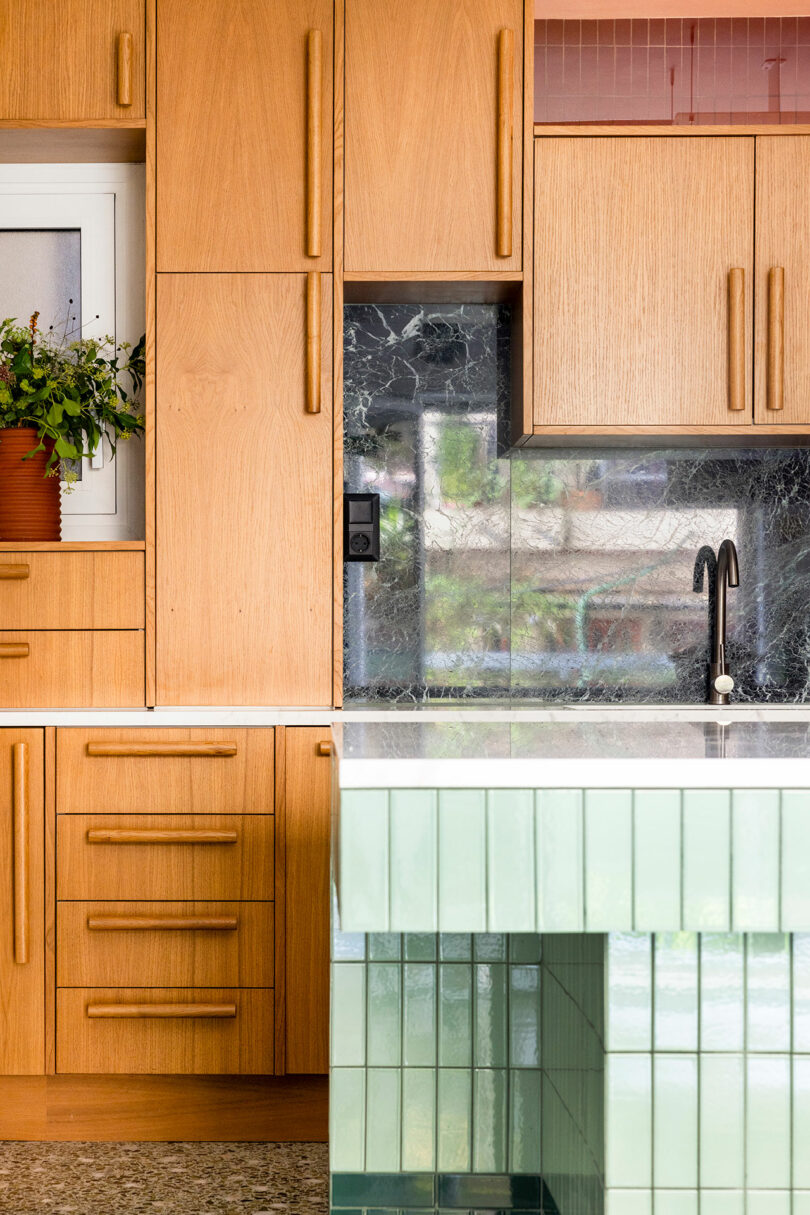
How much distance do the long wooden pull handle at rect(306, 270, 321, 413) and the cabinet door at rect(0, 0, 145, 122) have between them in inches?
22.4

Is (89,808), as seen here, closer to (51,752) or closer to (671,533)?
(51,752)

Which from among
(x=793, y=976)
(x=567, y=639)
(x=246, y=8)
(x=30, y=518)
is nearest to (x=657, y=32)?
(x=246, y=8)

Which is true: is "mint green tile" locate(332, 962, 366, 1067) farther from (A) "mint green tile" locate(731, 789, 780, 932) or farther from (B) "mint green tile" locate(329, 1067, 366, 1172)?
(A) "mint green tile" locate(731, 789, 780, 932)

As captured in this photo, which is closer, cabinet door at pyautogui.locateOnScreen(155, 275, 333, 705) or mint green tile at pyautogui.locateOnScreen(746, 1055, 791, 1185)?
mint green tile at pyautogui.locateOnScreen(746, 1055, 791, 1185)

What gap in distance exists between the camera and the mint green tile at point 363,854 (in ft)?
3.64

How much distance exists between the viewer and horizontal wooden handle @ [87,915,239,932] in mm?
2361

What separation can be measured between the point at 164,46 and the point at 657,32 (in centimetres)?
123

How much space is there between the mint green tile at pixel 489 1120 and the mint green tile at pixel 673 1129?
0.40 metres

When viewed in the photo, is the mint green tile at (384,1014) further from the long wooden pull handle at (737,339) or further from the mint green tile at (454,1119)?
the long wooden pull handle at (737,339)

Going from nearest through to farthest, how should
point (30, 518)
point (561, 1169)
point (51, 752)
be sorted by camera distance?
1. point (561, 1169)
2. point (51, 752)
3. point (30, 518)

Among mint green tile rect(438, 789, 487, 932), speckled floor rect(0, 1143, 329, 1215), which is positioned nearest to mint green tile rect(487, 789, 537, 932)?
mint green tile rect(438, 789, 487, 932)

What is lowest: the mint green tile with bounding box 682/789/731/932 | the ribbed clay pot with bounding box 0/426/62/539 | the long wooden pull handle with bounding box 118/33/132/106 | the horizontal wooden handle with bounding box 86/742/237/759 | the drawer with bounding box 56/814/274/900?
the drawer with bounding box 56/814/274/900

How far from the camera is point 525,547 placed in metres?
2.89

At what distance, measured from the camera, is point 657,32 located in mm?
2795
